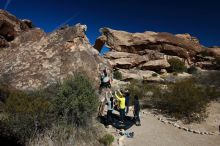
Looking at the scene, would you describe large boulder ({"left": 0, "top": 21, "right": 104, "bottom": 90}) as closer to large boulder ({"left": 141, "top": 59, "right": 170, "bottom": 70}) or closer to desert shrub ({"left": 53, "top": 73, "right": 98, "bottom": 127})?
desert shrub ({"left": 53, "top": 73, "right": 98, "bottom": 127})

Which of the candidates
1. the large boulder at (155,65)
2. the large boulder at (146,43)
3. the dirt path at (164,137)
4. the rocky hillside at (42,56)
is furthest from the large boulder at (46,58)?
the large boulder at (146,43)

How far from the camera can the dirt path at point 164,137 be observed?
10.4 m

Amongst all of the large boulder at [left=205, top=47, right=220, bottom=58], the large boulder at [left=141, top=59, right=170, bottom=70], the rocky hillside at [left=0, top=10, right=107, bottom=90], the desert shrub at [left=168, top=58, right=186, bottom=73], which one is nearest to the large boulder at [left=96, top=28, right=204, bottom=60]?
the large boulder at [left=205, top=47, right=220, bottom=58]

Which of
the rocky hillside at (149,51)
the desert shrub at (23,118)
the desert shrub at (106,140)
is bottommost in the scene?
the desert shrub at (106,140)

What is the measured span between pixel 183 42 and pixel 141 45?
25.2ft

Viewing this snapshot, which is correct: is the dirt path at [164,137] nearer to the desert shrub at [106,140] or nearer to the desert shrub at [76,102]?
the desert shrub at [106,140]

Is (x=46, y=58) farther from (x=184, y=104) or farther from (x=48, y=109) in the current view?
(x=184, y=104)

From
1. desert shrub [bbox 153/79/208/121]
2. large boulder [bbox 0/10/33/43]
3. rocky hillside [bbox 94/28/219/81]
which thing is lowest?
desert shrub [bbox 153/79/208/121]

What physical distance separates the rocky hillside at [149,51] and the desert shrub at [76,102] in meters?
27.0

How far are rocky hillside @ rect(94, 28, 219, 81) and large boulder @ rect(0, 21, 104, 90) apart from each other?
75.8ft

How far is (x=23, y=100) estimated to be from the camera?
8.62 metres

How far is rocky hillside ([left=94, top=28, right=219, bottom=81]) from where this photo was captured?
124ft

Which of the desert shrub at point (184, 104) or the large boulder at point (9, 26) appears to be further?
the large boulder at point (9, 26)

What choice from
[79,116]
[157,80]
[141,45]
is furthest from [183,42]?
[79,116]
